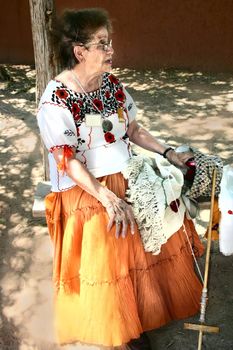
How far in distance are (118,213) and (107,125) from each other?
0.51 meters

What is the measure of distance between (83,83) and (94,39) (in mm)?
246

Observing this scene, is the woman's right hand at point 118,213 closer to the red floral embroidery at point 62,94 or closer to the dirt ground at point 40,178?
the red floral embroidery at point 62,94

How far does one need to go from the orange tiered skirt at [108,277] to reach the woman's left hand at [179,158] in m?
0.34

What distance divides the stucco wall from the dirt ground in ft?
0.91

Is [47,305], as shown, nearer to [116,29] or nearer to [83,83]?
[83,83]

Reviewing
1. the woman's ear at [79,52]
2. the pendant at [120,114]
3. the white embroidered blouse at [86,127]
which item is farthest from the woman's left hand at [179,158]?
the woman's ear at [79,52]

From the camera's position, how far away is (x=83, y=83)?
2533 millimetres

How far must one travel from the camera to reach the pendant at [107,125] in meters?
2.53

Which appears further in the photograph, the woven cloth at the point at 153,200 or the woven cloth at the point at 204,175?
the woven cloth at the point at 204,175

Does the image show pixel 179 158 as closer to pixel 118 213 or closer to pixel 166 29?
pixel 118 213

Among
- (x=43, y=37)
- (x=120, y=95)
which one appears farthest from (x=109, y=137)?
(x=43, y=37)

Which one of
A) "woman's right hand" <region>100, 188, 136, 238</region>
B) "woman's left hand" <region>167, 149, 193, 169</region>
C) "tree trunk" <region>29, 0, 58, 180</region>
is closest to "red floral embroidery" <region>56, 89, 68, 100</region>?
"woman's right hand" <region>100, 188, 136, 238</region>

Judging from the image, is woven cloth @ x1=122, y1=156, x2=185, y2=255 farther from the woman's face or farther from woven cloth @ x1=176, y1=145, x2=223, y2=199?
the woman's face

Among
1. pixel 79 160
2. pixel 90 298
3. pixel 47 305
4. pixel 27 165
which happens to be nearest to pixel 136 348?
pixel 90 298
